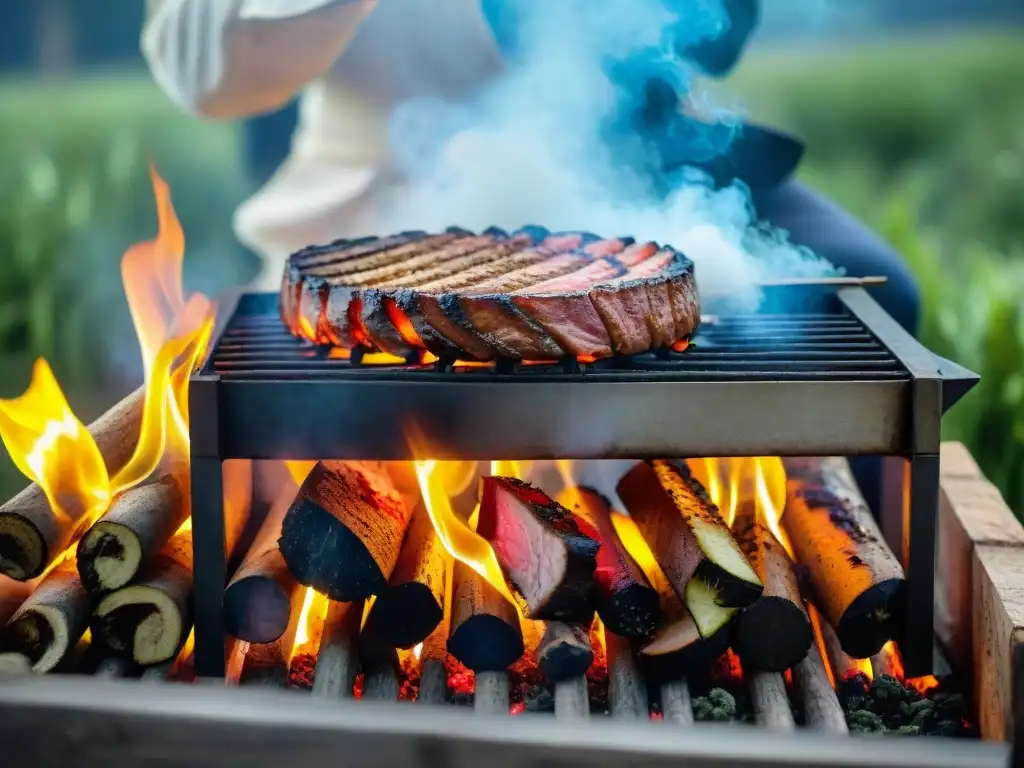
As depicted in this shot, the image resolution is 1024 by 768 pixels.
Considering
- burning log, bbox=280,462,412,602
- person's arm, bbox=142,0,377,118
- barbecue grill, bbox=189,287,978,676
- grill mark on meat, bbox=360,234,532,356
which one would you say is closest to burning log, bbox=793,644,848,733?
barbecue grill, bbox=189,287,978,676

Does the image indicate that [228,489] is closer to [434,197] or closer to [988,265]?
[434,197]

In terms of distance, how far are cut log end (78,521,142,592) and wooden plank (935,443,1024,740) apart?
172cm

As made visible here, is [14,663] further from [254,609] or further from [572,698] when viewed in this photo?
[572,698]

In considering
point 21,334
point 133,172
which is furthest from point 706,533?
point 133,172

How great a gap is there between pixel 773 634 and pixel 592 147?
166 cm

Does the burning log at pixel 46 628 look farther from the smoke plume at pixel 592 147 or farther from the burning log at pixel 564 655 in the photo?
the smoke plume at pixel 592 147

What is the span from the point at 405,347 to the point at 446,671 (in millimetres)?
687

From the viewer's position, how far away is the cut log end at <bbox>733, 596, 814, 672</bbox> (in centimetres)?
217

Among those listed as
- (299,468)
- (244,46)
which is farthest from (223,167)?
(299,468)

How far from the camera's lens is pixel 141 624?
2.23 m

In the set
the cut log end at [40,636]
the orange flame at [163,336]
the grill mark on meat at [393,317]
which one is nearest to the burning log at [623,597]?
the grill mark on meat at [393,317]

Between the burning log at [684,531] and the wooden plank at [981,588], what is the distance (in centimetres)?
46

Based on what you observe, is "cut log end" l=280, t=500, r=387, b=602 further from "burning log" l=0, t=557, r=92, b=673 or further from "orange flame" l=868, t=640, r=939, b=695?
"orange flame" l=868, t=640, r=939, b=695

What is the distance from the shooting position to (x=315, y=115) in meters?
3.78
